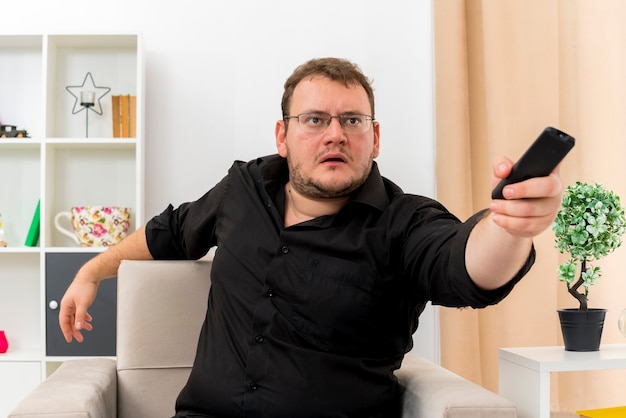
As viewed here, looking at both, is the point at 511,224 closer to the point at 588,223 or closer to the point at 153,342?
the point at 588,223

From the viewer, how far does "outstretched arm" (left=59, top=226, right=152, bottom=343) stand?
195 cm

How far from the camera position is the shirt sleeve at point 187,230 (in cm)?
192

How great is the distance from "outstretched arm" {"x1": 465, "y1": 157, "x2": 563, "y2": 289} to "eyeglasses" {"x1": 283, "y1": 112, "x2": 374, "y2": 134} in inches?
21.2

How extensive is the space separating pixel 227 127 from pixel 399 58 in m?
0.66

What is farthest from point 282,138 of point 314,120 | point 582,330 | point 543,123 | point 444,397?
point 543,123

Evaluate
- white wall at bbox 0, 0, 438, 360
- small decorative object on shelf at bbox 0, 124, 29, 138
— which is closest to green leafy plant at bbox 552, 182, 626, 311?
white wall at bbox 0, 0, 438, 360

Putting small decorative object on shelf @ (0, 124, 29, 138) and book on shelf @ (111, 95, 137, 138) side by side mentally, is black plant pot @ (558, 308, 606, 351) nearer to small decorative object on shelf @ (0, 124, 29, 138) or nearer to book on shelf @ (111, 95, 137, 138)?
book on shelf @ (111, 95, 137, 138)

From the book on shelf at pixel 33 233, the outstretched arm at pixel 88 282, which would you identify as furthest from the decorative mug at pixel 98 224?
the outstretched arm at pixel 88 282

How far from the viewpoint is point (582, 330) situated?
5.99 feet

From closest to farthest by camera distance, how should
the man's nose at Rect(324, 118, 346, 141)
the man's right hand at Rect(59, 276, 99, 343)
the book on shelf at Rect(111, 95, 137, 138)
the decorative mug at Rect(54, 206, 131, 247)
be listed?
the man's nose at Rect(324, 118, 346, 141) < the man's right hand at Rect(59, 276, 99, 343) < the decorative mug at Rect(54, 206, 131, 247) < the book on shelf at Rect(111, 95, 137, 138)

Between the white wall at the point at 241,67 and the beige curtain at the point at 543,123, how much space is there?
139mm

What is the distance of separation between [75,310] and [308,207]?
657mm

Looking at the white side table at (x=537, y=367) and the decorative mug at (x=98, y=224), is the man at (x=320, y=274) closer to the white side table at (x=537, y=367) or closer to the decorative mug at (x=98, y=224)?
the white side table at (x=537, y=367)

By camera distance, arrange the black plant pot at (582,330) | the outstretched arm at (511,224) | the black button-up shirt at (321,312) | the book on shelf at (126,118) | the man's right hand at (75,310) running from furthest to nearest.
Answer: the book on shelf at (126,118) → the man's right hand at (75,310) → the black plant pot at (582,330) → the black button-up shirt at (321,312) → the outstretched arm at (511,224)
